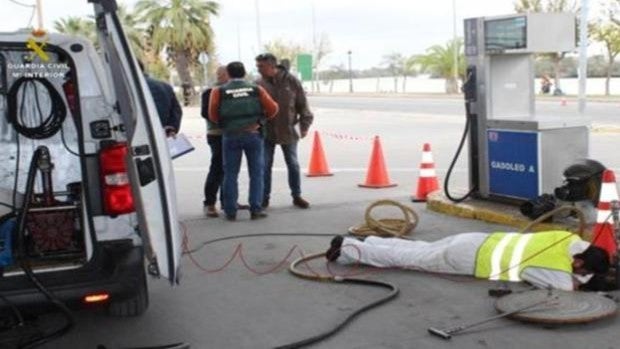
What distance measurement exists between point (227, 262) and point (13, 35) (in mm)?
2986

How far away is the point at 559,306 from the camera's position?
15.5 ft

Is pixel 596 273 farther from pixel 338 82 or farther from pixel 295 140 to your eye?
pixel 338 82

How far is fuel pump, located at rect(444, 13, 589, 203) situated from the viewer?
729 cm

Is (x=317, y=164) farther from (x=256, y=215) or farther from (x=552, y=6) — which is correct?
(x=552, y=6)

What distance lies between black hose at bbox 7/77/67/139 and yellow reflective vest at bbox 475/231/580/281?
303cm

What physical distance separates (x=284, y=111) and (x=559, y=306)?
466 cm

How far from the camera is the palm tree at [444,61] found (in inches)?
2202

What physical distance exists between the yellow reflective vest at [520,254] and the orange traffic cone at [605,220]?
0.54 m

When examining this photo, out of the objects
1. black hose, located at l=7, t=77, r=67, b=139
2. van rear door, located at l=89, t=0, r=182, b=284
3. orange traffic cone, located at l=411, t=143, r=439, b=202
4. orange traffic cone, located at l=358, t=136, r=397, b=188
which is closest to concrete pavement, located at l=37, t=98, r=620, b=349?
orange traffic cone, located at l=411, t=143, r=439, b=202

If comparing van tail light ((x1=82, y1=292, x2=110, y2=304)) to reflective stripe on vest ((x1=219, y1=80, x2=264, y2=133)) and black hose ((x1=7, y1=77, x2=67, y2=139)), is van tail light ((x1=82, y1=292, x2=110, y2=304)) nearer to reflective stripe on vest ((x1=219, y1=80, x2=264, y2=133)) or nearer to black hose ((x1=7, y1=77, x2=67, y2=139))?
black hose ((x1=7, y1=77, x2=67, y2=139))

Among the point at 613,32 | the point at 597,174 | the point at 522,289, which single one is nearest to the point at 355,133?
the point at 597,174

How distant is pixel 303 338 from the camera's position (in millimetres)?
4559

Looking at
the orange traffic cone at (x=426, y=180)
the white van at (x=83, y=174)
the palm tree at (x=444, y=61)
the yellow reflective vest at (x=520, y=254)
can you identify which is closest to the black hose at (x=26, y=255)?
the white van at (x=83, y=174)

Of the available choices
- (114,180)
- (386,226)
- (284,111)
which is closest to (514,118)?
(386,226)
